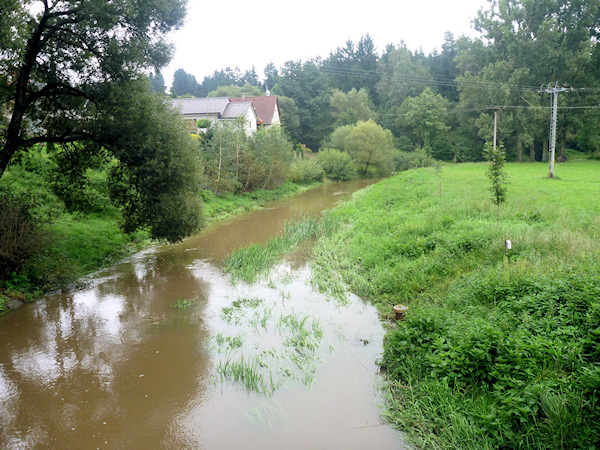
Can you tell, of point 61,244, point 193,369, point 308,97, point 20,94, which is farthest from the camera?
point 308,97

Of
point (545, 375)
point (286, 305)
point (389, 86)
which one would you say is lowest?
point (286, 305)

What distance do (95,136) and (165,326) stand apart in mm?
6612

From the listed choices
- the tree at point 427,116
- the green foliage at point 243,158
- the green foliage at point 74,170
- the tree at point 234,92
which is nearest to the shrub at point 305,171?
the green foliage at point 243,158

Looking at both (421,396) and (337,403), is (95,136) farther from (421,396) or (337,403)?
(421,396)

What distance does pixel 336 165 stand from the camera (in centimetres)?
4766

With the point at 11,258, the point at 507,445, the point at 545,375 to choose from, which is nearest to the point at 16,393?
the point at 11,258

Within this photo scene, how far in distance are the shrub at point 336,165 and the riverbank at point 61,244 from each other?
25.6 m

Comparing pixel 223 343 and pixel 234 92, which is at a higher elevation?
pixel 234 92

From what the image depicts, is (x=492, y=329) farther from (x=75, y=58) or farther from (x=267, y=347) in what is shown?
(x=75, y=58)

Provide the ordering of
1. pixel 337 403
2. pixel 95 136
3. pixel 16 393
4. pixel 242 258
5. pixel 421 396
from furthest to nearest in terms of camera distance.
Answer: pixel 242 258
pixel 95 136
pixel 16 393
pixel 337 403
pixel 421 396

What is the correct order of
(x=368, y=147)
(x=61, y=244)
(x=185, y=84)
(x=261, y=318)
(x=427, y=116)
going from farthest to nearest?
(x=185, y=84) → (x=427, y=116) → (x=368, y=147) → (x=61, y=244) → (x=261, y=318)

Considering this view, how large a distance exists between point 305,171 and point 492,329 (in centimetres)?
3740

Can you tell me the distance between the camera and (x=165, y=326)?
9555 mm

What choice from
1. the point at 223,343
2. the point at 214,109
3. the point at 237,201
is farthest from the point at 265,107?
the point at 223,343
